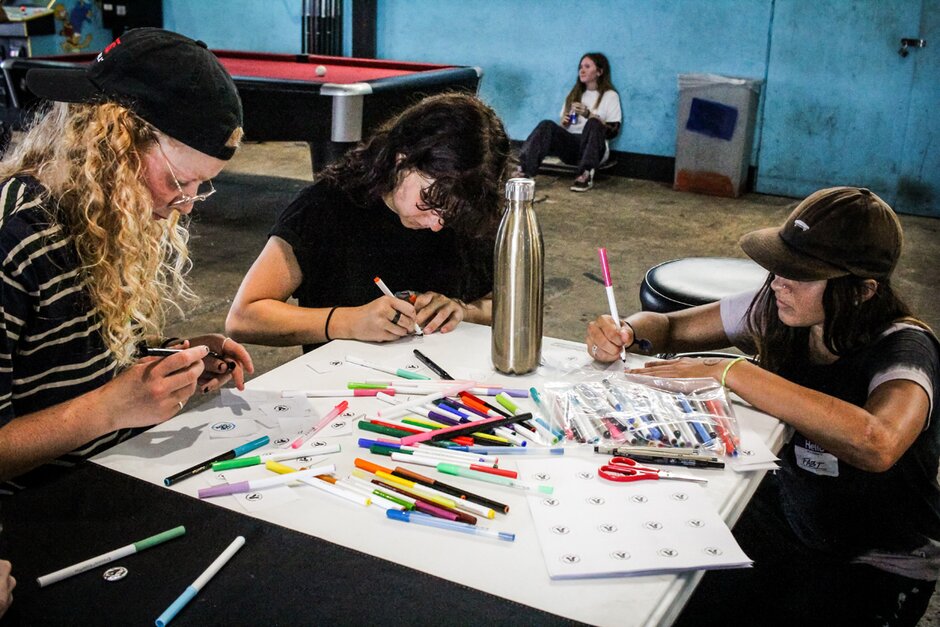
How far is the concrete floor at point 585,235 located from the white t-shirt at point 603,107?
0.48 metres

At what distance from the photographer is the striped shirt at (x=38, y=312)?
4.23 feet

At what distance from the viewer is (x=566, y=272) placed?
4.84 m

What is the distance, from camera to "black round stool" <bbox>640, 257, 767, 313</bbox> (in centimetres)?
248

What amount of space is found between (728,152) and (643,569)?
569 centimetres

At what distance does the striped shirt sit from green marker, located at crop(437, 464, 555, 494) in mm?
624

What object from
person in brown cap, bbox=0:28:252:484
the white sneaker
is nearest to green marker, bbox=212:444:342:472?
person in brown cap, bbox=0:28:252:484

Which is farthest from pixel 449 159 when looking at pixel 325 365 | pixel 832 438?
pixel 832 438

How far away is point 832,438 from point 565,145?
556cm

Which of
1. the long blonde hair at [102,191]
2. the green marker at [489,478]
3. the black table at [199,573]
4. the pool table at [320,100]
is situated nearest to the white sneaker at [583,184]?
the pool table at [320,100]

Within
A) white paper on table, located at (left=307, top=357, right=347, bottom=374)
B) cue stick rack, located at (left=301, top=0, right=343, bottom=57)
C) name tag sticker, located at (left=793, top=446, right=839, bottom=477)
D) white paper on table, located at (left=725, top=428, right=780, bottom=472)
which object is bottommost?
name tag sticker, located at (left=793, top=446, right=839, bottom=477)

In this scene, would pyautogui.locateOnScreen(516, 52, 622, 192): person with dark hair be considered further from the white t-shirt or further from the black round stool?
the black round stool

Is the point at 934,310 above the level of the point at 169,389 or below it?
below

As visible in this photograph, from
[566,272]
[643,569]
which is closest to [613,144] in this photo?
[566,272]

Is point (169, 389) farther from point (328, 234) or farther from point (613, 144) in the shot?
point (613, 144)
